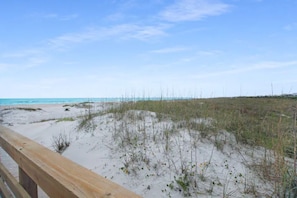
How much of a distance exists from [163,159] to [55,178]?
336cm

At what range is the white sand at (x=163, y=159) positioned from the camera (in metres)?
3.56

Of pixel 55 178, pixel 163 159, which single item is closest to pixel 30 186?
pixel 55 178

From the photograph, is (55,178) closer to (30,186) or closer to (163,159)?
(30,186)

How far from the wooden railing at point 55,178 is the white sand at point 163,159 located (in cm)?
211

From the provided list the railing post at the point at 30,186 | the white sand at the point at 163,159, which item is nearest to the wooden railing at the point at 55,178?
the railing post at the point at 30,186

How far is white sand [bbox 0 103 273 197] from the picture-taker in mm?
3557

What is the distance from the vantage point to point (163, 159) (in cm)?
431

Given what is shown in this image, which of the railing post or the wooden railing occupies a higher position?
the wooden railing

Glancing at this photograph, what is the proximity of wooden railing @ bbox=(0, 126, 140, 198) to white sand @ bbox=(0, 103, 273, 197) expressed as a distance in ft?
6.93

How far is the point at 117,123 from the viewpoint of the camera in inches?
256

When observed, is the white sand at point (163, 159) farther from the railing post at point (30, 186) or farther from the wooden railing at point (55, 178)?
the wooden railing at point (55, 178)

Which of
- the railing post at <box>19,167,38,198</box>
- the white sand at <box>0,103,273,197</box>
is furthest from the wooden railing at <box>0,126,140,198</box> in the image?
the white sand at <box>0,103,273,197</box>

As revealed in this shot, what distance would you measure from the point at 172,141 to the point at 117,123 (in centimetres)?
205

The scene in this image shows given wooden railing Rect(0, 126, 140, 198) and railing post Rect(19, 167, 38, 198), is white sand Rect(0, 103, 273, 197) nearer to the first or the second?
railing post Rect(19, 167, 38, 198)
